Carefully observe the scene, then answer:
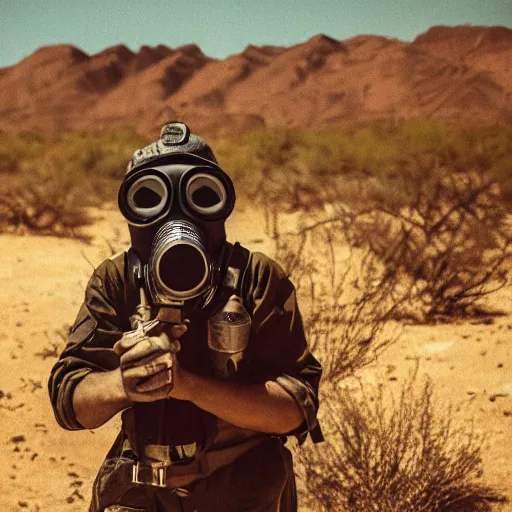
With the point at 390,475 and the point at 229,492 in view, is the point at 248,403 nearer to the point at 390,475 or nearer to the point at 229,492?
the point at 229,492

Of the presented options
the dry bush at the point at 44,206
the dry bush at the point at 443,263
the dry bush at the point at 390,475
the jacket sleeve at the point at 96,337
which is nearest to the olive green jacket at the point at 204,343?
the jacket sleeve at the point at 96,337

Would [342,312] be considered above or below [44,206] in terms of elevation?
below

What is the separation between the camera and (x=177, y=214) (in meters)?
1.39

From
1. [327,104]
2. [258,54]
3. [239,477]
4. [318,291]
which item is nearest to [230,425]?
[239,477]

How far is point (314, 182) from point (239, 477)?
12.1 metres

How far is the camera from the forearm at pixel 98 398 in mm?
1361

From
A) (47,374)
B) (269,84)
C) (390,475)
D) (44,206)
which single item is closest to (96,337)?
(390,475)

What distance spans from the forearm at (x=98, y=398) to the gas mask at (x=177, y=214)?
0.63ft

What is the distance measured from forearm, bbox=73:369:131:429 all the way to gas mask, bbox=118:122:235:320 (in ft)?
0.63

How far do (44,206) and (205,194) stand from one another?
387 inches

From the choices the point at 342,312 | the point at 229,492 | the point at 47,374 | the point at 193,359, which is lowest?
the point at 47,374

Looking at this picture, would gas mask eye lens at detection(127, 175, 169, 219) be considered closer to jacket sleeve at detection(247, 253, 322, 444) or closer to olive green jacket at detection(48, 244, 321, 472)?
olive green jacket at detection(48, 244, 321, 472)

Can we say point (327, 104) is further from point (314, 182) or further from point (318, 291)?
point (318, 291)

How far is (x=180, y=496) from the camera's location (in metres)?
1.48
